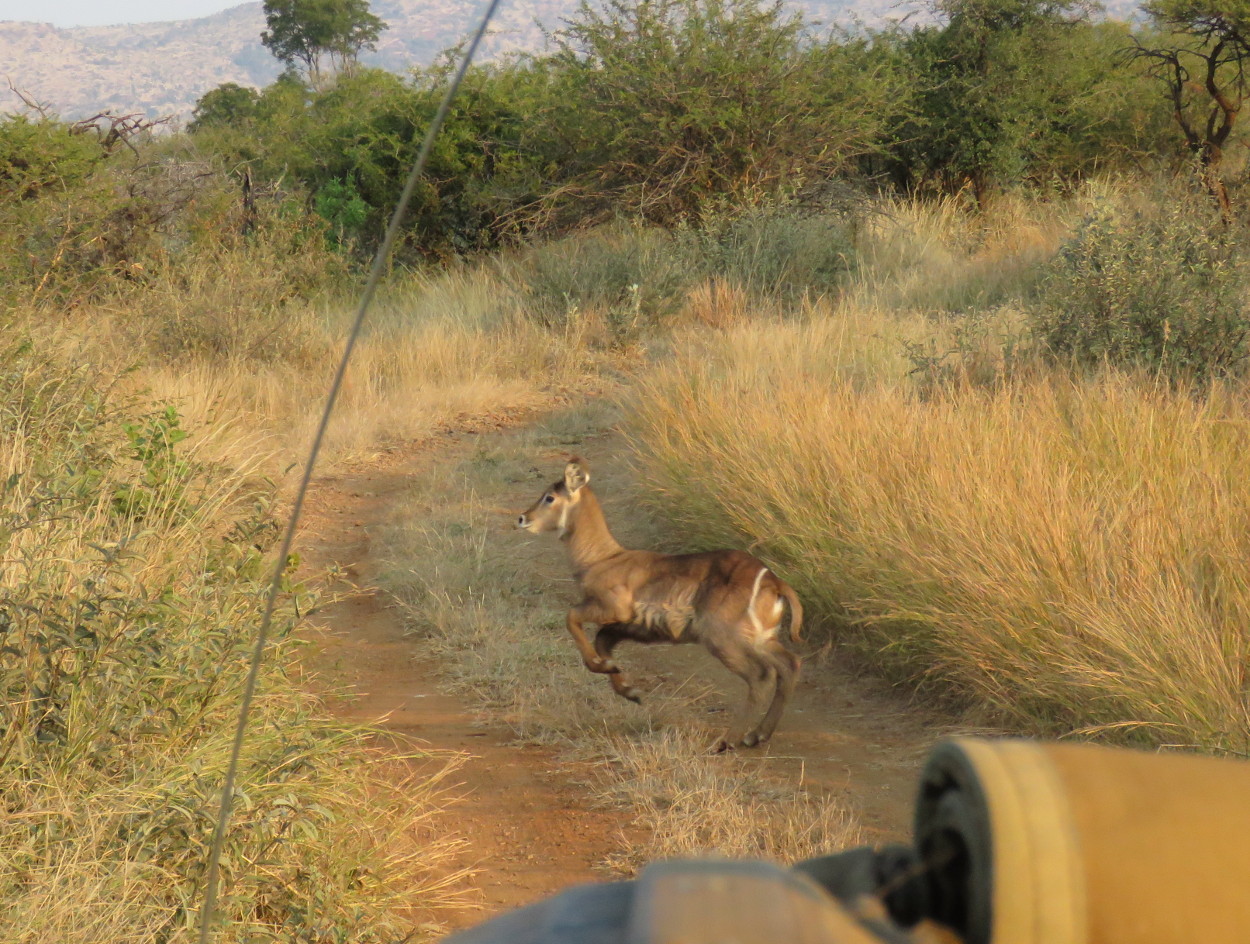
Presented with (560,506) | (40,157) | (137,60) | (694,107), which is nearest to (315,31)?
(694,107)

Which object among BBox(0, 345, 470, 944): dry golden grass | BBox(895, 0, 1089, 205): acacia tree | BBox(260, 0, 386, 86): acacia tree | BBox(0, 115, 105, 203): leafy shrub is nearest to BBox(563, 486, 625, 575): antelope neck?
BBox(0, 345, 470, 944): dry golden grass

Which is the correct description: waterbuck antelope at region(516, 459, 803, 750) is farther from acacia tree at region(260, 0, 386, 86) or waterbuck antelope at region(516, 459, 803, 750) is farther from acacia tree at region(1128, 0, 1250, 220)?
acacia tree at region(260, 0, 386, 86)

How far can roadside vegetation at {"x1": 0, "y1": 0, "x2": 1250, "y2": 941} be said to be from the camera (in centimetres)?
352

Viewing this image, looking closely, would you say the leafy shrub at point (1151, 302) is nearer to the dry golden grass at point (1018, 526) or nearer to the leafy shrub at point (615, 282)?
the dry golden grass at point (1018, 526)

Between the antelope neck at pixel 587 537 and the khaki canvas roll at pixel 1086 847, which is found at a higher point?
the khaki canvas roll at pixel 1086 847

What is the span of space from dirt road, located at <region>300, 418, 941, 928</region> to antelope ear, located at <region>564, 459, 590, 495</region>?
84 cm

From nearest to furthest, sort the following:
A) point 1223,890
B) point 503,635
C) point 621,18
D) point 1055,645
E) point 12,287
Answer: point 1223,890 < point 1055,645 < point 503,635 < point 12,287 < point 621,18

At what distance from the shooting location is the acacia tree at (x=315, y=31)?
156ft

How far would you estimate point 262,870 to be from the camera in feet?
10.2

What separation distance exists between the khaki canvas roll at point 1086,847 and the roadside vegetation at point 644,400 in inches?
97.8

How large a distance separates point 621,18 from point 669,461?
10175 mm

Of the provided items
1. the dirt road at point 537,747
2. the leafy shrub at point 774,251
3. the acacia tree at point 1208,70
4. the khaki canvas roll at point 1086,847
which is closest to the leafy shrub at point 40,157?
the leafy shrub at point 774,251

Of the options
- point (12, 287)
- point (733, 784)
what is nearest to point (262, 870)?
point (733, 784)

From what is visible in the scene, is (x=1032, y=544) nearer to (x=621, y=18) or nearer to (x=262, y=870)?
(x=262, y=870)
